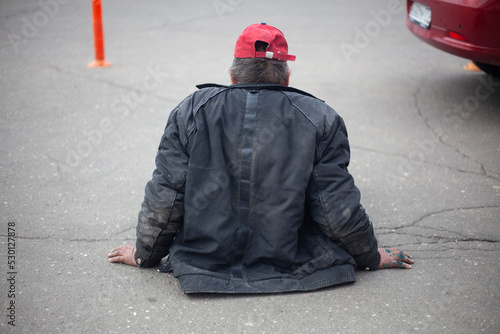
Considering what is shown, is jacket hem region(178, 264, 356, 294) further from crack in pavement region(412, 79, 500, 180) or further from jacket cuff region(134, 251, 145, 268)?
crack in pavement region(412, 79, 500, 180)

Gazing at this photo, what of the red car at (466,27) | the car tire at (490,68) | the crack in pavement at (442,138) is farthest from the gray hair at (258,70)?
the car tire at (490,68)

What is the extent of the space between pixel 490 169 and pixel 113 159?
3.06 m

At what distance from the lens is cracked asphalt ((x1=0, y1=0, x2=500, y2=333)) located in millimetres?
2500

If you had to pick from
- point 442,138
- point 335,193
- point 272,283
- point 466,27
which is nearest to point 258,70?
point 335,193

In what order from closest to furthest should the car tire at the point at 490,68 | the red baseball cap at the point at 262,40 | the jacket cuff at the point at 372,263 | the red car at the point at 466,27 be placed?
the red baseball cap at the point at 262,40 → the jacket cuff at the point at 372,263 → the red car at the point at 466,27 → the car tire at the point at 490,68

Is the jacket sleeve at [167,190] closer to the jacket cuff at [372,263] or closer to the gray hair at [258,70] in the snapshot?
the gray hair at [258,70]

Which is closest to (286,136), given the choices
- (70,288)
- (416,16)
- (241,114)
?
(241,114)

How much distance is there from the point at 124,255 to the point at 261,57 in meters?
1.34

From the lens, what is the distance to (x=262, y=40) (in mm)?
2475

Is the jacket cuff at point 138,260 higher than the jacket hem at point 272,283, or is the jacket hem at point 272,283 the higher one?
the jacket hem at point 272,283

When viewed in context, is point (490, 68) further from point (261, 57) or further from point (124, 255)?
point (124, 255)

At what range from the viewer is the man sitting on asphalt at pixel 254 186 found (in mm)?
2525

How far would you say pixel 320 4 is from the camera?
407 inches

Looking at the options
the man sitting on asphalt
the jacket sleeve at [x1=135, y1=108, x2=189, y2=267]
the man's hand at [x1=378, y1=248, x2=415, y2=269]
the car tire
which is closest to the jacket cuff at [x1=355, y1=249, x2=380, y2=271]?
the man's hand at [x1=378, y1=248, x2=415, y2=269]
